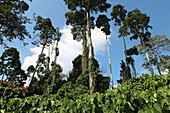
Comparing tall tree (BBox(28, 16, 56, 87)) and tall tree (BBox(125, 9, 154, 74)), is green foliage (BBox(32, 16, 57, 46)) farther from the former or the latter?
tall tree (BBox(125, 9, 154, 74))

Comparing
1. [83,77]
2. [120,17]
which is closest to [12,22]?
[83,77]

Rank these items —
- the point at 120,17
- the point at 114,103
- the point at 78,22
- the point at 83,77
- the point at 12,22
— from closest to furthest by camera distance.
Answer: the point at 114,103, the point at 12,22, the point at 83,77, the point at 78,22, the point at 120,17

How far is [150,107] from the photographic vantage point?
64.2 inches

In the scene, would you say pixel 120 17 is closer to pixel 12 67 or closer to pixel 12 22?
pixel 12 22

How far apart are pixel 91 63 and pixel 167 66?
68.5ft

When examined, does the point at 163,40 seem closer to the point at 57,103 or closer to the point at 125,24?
the point at 125,24

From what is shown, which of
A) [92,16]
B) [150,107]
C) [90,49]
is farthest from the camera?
[92,16]

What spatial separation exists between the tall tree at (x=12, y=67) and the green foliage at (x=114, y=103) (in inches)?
819

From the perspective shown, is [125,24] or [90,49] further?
[125,24]

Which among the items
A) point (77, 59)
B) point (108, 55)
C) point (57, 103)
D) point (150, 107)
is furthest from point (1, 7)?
point (108, 55)

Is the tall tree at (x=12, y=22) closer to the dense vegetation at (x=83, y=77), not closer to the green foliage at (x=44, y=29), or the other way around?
the dense vegetation at (x=83, y=77)

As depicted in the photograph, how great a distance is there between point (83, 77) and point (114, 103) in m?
7.98

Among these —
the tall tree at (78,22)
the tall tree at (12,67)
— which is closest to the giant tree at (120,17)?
the tall tree at (78,22)

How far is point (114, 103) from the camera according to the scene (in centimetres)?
188
